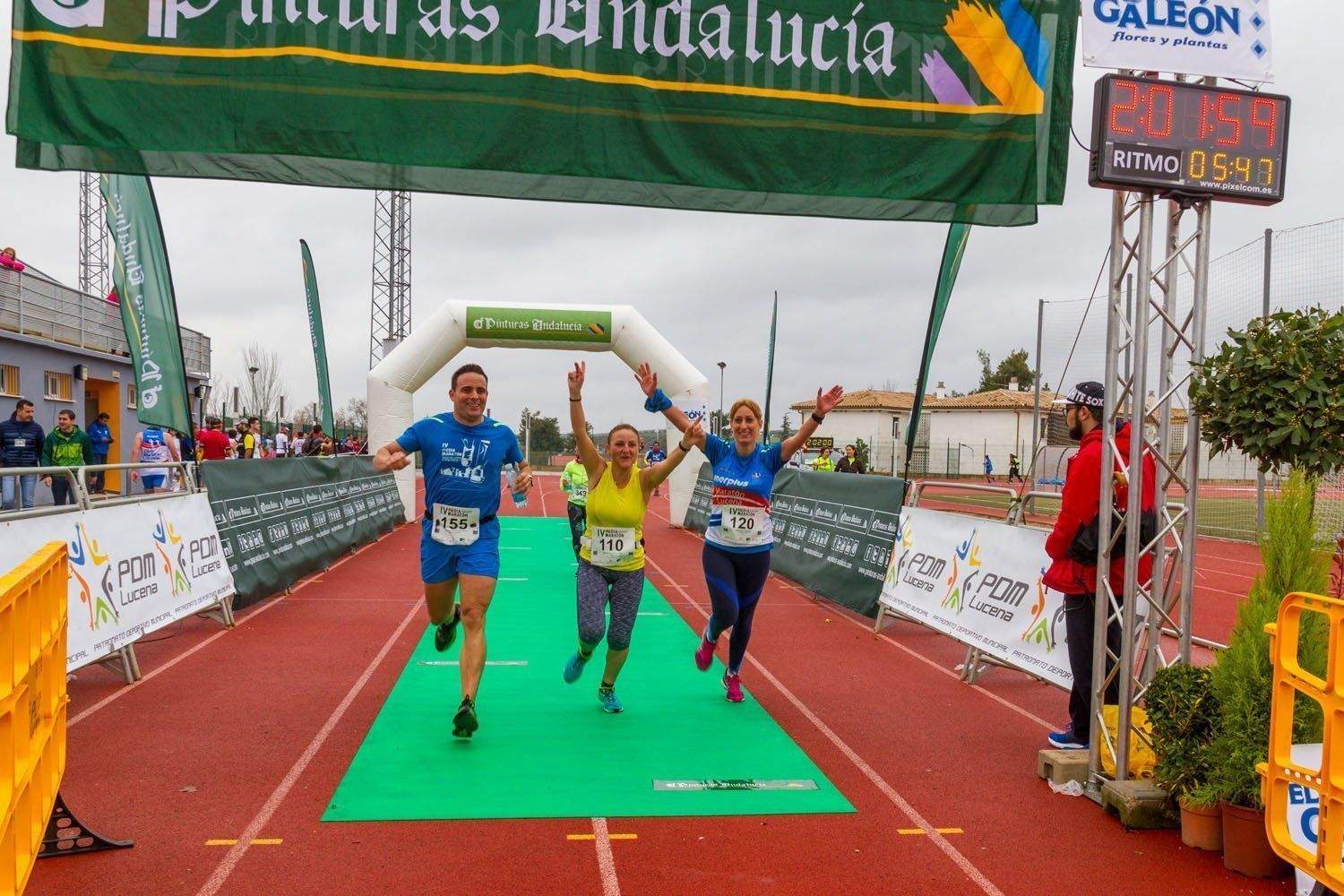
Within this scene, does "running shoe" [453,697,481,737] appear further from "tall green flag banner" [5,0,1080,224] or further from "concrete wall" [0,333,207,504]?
"concrete wall" [0,333,207,504]

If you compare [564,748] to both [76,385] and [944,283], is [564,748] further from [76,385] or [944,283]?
[76,385]

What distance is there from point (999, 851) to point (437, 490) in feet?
11.4

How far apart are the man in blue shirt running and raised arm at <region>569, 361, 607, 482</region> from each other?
0.48 metres

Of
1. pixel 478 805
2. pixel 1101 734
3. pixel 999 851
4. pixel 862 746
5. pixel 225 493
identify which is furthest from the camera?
pixel 225 493

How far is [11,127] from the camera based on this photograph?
17.0 ft

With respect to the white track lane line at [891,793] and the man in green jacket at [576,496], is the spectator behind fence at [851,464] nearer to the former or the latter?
the man in green jacket at [576,496]

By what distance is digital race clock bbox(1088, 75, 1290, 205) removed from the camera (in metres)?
4.87

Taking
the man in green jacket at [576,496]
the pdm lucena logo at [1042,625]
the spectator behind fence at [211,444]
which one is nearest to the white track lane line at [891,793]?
the pdm lucena logo at [1042,625]

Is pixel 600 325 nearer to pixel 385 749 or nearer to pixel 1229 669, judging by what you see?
pixel 385 749

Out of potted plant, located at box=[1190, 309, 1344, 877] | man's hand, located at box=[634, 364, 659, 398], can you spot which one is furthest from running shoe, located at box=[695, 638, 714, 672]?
potted plant, located at box=[1190, 309, 1344, 877]

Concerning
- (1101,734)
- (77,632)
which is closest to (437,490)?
(77,632)

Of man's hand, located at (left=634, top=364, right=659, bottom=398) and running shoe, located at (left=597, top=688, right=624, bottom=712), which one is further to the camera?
running shoe, located at (left=597, top=688, right=624, bottom=712)

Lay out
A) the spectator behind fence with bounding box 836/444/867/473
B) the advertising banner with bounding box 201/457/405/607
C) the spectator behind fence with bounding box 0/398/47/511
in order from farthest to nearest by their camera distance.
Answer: the spectator behind fence with bounding box 836/444/867/473
the spectator behind fence with bounding box 0/398/47/511
the advertising banner with bounding box 201/457/405/607

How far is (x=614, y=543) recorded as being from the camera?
6.50m
